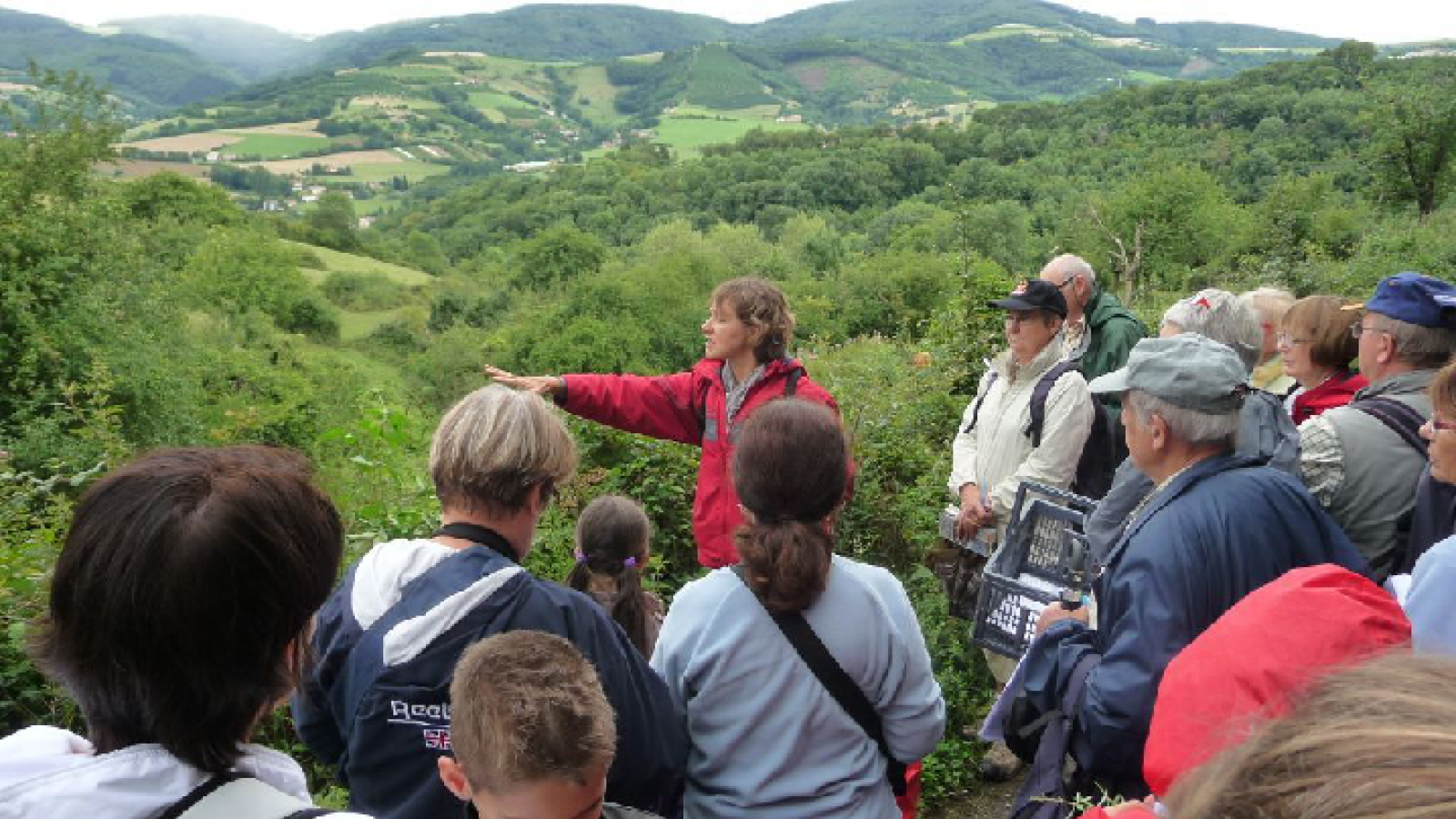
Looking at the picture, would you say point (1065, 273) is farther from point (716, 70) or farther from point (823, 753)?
point (716, 70)

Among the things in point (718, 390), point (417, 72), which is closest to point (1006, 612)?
point (718, 390)

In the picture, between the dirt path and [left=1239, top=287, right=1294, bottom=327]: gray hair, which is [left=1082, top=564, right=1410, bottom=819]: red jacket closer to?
the dirt path

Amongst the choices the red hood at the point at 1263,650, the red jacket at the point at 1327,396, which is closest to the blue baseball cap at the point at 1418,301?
the red jacket at the point at 1327,396

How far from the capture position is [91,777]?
1323 millimetres

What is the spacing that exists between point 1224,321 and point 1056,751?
233 cm

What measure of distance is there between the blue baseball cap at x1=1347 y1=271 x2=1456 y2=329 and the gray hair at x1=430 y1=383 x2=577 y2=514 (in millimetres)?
2917

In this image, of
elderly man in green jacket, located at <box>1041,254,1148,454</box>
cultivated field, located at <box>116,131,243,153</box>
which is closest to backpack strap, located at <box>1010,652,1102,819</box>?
elderly man in green jacket, located at <box>1041,254,1148,454</box>

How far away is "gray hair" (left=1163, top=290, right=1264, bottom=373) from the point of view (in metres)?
4.09

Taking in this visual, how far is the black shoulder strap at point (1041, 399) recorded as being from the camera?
4270 mm

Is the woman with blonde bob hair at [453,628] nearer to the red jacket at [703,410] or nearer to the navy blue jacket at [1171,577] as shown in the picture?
the navy blue jacket at [1171,577]

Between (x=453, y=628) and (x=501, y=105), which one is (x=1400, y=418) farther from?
(x=501, y=105)

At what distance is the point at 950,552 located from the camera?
473 cm

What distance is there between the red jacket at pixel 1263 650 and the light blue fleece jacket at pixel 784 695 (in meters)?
0.78

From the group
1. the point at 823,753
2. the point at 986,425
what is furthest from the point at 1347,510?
the point at 823,753
